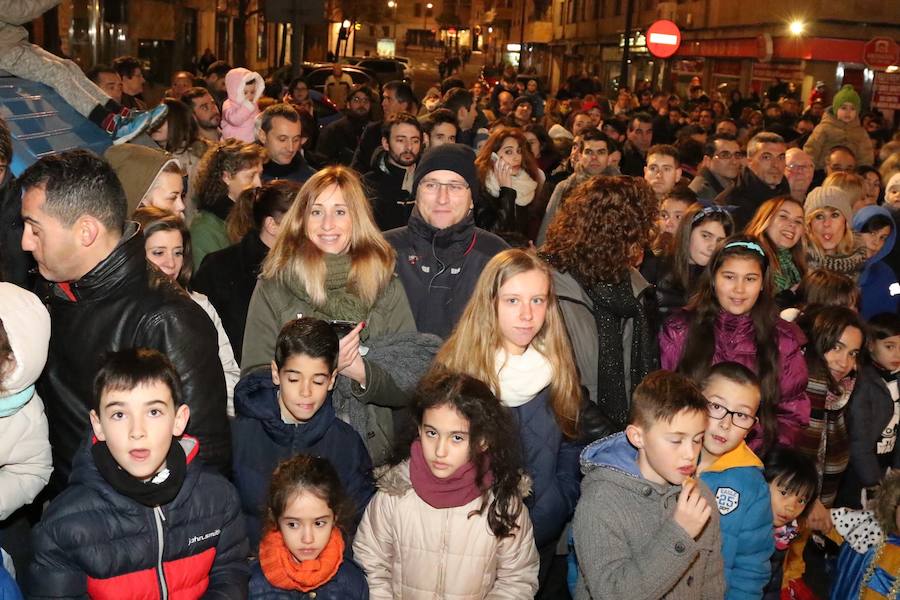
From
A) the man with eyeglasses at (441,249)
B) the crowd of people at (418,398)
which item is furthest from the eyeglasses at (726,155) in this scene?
the man with eyeglasses at (441,249)

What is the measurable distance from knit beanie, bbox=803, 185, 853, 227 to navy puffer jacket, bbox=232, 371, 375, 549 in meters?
5.03

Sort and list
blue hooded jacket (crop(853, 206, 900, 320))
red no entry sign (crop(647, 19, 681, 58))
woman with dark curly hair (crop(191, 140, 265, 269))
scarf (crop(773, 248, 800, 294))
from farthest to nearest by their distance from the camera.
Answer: red no entry sign (crop(647, 19, 681, 58)), blue hooded jacket (crop(853, 206, 900, 320)), scarf (crop(773, 248, 800, 294)), woman with dark curly hair (crop(191, 140, 265, 269))

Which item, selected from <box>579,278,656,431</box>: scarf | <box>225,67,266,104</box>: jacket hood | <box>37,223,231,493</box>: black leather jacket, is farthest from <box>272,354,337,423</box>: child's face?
<box>225,67,266,104</box>: jacket hood

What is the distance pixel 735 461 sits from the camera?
4.24 meters

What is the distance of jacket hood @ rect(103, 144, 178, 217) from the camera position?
458 cm

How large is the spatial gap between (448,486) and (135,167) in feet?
7.35

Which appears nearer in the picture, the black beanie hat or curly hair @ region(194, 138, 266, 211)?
the black beanie hat

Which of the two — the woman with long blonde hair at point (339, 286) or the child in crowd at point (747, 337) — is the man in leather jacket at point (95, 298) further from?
the child in crowd at point (747, 337)

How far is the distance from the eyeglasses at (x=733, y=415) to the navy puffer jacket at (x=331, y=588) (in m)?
1.72

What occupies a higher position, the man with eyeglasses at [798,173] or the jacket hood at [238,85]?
the jacket hood at [238,85]

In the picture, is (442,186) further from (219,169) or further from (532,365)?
(219,169)

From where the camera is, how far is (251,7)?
4056 centimetres

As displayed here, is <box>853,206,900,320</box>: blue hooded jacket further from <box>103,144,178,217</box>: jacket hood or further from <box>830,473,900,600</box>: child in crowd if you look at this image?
<box>103,144,178,217</box>: jacket hood

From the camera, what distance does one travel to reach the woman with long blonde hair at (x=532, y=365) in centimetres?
415
